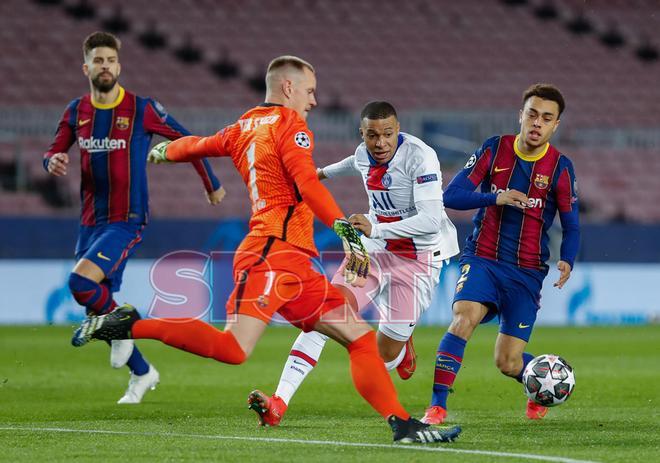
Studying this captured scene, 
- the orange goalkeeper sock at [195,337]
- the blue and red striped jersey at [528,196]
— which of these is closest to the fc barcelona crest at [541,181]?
the blue and red striped jersey at [528,196]

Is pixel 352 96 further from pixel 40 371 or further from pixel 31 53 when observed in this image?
pixel 40 371

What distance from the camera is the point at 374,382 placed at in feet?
18.9

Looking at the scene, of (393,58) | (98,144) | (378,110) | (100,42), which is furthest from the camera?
(393,58)

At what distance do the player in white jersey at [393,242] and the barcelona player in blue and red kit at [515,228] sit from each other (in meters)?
0.27

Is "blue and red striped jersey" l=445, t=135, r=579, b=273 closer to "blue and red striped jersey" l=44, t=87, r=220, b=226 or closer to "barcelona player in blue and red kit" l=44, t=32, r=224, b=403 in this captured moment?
"barcelona player in blue and red kit" l=44, t=32, r=224, b=403

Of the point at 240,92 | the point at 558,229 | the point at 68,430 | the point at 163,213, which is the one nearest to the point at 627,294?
the point at 558,229

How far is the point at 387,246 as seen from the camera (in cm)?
783

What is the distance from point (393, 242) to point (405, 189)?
46 cm

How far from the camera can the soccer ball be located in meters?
7.28

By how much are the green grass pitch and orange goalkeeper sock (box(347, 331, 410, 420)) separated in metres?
0.21

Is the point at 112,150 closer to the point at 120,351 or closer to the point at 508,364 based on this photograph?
the point at 120,351

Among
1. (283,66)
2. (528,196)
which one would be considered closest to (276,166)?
(283,66)

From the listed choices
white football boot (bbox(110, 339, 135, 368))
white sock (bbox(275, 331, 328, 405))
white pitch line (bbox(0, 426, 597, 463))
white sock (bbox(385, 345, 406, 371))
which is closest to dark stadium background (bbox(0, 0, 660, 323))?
white football boot (bbox(110, 339, 135, 368))

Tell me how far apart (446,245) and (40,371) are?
5066 mm
